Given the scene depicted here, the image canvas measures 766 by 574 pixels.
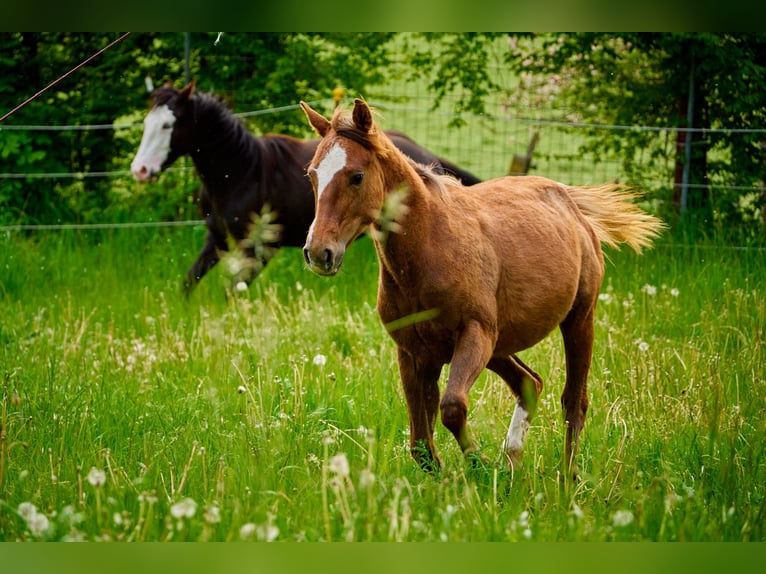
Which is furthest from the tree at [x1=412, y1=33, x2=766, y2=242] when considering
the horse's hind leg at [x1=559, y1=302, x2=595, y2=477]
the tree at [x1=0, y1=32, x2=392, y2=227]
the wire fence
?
the horse's hind leg at [x1=559, y1=302, x2=595, y2=477]

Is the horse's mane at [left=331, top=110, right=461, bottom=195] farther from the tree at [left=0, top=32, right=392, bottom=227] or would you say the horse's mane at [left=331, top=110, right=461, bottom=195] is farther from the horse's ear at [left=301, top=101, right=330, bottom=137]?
the tree at [left=0, top=32, right=392, bottom=227]

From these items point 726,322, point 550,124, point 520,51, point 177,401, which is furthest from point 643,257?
point 177,401

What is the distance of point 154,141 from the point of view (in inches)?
332

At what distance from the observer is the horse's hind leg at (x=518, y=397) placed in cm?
438

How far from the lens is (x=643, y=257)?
8688 mm

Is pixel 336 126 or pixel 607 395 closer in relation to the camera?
pixel 336 126

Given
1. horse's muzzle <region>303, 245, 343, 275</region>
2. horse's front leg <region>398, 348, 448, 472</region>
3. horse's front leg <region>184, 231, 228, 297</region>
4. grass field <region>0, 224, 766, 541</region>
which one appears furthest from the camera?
horse's front leg <region>184, 231, 228, 297</region>

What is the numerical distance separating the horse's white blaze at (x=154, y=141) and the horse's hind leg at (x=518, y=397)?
4.61m

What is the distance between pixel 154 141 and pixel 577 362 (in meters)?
4.97

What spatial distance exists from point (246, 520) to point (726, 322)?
Answer: 4.58 m

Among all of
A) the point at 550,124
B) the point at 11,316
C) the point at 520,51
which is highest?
the point at 520,51

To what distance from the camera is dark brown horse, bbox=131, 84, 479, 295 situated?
8391mm

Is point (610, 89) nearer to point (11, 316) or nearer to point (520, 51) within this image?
point (520, 51)

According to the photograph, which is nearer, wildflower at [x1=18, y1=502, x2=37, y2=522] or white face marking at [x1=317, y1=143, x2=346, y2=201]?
wildflower at [x1=18, y1=502, x2=37, y2=522]
